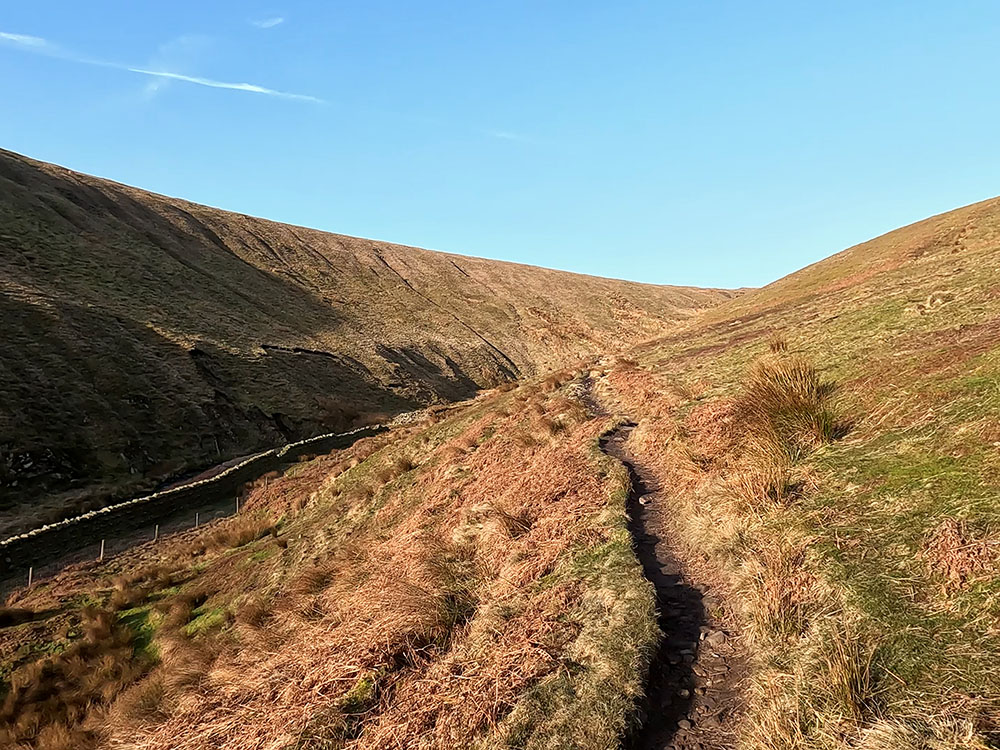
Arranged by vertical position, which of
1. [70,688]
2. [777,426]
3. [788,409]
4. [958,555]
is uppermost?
[788,409]

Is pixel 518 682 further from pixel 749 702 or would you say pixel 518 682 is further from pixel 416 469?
pixel 416 469

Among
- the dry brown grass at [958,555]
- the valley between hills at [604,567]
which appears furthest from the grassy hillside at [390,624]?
the dry brown grass at [958,555]

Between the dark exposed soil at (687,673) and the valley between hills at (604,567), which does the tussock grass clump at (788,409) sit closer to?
the valley between hills at (604,567)

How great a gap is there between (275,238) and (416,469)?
7731 centimetres

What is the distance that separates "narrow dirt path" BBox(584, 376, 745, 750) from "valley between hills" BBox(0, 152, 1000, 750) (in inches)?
1.1

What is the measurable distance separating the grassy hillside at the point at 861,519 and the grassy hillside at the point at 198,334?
29.1 metres

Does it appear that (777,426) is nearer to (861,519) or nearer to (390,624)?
(861,519)

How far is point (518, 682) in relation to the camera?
5.93 meters

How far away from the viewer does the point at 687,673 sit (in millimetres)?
5809

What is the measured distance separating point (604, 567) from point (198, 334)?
48.8 metres

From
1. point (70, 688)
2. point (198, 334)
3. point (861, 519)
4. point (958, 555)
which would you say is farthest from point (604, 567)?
point (198, 334)

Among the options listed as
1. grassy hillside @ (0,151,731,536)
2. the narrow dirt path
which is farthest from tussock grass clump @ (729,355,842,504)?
grassy hillside @ (0,151,731,536)

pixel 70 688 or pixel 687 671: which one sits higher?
pixel 687 671

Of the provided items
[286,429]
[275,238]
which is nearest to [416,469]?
[286,429]
